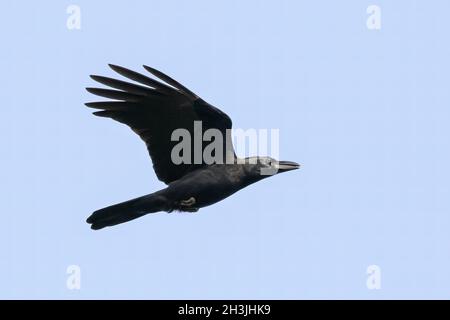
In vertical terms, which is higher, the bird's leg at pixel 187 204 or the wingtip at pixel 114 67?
the wingtip at pixel 114 67

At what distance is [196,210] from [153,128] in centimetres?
137

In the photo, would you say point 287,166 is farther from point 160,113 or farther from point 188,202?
point 160,113

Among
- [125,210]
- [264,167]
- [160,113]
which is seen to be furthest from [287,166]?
[125,210]

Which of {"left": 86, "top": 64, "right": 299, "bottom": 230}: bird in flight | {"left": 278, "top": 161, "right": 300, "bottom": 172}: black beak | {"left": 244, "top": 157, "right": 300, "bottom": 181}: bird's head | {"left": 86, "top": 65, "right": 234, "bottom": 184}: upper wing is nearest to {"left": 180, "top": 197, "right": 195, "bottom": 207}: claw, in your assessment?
{"left": 86, "top": 64, "right": 299, "bottom": 230}: bird in flight

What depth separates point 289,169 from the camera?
15.8 meters

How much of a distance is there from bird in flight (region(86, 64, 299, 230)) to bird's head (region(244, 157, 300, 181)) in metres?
0.02

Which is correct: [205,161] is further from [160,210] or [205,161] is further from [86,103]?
[86,103]

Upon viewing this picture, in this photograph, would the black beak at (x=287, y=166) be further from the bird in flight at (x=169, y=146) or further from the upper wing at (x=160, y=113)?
the upper wing at (x=160, y=113)

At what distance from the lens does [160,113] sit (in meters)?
15.1

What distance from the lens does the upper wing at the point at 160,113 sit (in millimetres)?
14875

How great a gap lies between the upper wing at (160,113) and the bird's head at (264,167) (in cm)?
34

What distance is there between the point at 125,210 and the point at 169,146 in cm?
118

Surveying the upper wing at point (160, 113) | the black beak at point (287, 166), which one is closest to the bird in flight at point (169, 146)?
the upper wing at point (160, 113)
